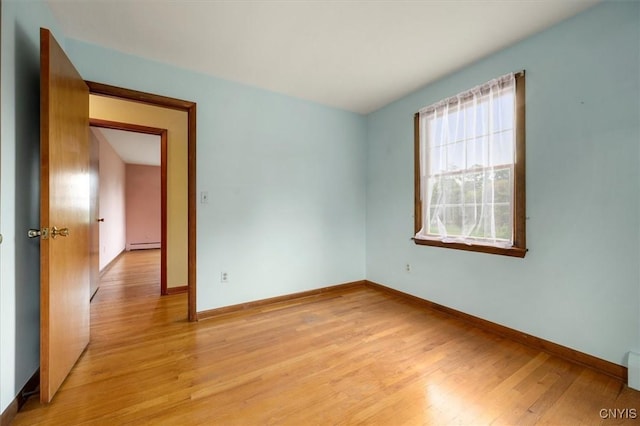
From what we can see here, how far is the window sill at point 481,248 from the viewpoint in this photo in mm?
2258

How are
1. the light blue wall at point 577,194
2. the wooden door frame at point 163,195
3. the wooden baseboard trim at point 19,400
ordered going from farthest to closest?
1. the wooden door frame at point 163,195
2. the light blue wall at point 577,194
3. the wooden baseboard trim at point 19,400

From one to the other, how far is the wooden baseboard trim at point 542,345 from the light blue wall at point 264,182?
1.39 metres

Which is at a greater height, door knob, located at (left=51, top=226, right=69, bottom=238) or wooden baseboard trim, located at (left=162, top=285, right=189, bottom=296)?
door knob, located at (left=51, top=226, right=69, bottom=238)

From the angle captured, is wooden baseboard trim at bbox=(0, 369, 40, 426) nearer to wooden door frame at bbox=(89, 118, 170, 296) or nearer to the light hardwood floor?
the light hardwood floor

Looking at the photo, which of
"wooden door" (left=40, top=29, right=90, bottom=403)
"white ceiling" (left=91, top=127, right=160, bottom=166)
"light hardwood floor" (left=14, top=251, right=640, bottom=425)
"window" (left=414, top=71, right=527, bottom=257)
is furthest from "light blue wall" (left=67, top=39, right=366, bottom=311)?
"white ceiling" (left=91, top=127, right=160, bottom=166)

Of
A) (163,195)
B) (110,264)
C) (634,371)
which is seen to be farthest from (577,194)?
(110,264)

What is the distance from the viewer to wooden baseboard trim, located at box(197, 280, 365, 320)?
2.79m

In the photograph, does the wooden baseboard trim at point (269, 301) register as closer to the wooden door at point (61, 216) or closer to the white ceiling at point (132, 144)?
the wooden door at point (61, 216)

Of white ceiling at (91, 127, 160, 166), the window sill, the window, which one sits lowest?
the window sill

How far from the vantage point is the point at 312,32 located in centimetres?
213

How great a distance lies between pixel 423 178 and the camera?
3096mm

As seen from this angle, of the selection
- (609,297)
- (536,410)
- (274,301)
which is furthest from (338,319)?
(609,297)

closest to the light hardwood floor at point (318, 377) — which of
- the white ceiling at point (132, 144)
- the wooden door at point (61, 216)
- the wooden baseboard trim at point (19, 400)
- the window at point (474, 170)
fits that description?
the wooden baseboard trim at point (19, 400)

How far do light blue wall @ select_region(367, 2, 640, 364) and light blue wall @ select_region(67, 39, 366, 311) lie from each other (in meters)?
1.62
